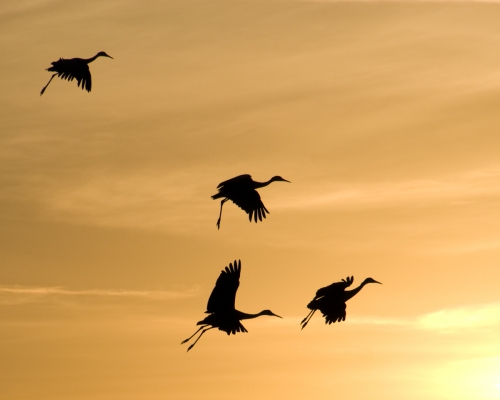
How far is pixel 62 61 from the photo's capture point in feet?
181

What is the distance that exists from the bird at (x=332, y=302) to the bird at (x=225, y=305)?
4243 millimetres

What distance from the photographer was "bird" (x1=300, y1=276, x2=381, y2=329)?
53.9 m

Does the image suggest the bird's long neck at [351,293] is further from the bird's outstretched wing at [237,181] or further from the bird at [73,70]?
the bird at [73,70]

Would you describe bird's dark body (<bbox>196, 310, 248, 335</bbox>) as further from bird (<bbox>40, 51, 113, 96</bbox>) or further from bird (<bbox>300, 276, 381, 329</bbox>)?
bird (<bbox>40, 51, 113, 96</bbox>)

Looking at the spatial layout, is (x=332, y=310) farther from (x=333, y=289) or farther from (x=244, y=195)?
(x=244, y=195)

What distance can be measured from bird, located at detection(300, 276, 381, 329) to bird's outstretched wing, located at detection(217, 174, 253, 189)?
5.40m

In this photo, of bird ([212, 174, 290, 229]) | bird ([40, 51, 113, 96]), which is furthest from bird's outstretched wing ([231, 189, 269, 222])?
bird ([40, 51, 113, 96])

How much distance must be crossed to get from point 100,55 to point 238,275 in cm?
1460

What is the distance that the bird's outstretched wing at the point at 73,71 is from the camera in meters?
54.9

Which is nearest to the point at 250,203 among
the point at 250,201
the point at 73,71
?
the point at 250,201

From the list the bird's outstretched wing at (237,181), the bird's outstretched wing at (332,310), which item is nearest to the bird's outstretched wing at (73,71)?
the bird's outstretched wing at (237,181)

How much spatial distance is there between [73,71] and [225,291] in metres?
12.1

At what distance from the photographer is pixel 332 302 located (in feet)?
179

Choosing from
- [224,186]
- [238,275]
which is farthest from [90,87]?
[238,275]
